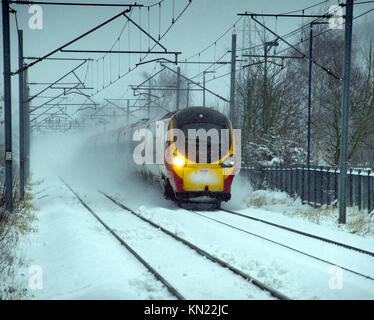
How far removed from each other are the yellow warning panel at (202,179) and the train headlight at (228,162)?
0.20m

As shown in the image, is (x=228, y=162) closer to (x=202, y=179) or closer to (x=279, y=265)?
(x=202, y=179)

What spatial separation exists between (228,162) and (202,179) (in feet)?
3.32

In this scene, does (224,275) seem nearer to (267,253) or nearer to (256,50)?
(267,253)

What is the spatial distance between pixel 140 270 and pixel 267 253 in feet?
8.05

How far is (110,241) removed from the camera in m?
10.3

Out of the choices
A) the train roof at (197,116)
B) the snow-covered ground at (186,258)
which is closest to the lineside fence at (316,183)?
the snow-covered ground at (186,258)

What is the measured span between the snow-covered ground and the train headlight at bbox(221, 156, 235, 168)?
1.49m

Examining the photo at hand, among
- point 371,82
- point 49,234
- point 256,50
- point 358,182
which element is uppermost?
point 256,50

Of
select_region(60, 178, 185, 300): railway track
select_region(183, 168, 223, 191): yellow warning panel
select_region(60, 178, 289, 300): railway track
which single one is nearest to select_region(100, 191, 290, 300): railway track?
select_region(60, 178, 289, 300): railway track

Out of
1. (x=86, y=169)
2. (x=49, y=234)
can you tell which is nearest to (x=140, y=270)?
(x=49, y=234)

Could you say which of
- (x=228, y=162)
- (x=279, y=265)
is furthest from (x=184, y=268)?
(x=228, y=162)

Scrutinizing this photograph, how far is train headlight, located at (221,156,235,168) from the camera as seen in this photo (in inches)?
590

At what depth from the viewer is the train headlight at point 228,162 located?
15.0m

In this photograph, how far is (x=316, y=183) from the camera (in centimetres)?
1568
